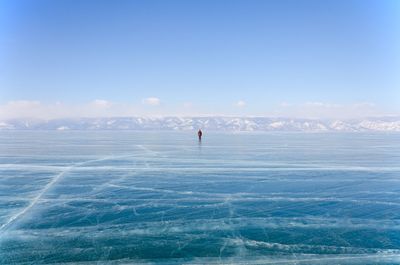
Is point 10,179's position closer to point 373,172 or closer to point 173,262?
point 173,262

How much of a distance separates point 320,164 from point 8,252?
72.2 feet

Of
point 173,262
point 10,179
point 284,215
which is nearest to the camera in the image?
point 173,262

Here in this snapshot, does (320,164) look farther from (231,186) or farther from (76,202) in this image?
(76,202)

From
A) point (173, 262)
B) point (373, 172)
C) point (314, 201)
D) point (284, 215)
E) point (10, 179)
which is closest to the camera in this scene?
point (173, 262)

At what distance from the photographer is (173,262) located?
905 cm

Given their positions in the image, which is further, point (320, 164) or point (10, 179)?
point (320, 164)

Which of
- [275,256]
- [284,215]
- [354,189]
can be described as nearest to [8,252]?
Answer: [275,256]

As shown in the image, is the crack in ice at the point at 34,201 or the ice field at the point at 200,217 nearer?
the ice field at the point at 200,217

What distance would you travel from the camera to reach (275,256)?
9430 mm

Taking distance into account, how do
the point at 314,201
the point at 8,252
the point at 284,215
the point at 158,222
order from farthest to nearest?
1. the point at 314,201
2. the point at 284,215
3. the point at 158,222
4. the point at 8,252

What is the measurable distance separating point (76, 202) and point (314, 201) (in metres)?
9.74

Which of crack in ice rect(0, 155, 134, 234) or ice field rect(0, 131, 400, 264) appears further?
crack in ice rect(0, 155, 134, 234)

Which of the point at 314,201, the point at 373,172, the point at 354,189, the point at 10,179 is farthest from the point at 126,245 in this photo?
the point at 373,172

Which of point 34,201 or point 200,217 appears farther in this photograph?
point 34,201
